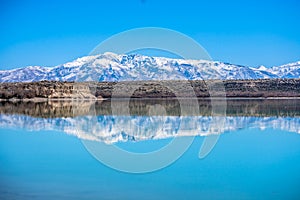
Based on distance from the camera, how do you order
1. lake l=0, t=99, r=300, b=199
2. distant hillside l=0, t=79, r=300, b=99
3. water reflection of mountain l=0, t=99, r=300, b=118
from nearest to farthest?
lake l=0, t=99, r=300, b=199, water reflection of mountain l=0, t=99, r=300, b=118, distant hillside l=0, t=79, r=300, b=99

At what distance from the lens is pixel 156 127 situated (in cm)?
3272

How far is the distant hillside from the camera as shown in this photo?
112 m

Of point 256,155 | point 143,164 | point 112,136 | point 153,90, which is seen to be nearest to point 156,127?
point 112,136

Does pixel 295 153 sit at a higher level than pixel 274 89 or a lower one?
lower

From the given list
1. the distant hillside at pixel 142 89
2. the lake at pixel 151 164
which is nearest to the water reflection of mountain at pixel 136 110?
the lake at pixel 151 164

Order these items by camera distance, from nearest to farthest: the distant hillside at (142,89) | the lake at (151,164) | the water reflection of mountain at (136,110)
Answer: the lake at (151,164), the water reflection of mountain at (136,110), the distant hillside at (142,89)

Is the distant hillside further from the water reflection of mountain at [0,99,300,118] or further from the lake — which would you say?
the lake

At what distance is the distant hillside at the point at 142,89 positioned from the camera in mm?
112312

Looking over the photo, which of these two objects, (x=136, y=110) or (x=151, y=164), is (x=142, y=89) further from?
(x=151, y=164)

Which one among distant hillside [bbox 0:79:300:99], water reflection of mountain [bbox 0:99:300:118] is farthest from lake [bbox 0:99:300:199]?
distant hillside [bbox 0:79:300:99]

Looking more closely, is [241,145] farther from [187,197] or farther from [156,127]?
[187,197]

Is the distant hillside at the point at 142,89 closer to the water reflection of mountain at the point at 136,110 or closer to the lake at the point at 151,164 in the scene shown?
the water reflection of mountain at the point at 136,110

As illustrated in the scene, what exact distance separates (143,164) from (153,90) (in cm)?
11782

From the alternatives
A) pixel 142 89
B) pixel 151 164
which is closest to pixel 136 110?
pixel 151 164
